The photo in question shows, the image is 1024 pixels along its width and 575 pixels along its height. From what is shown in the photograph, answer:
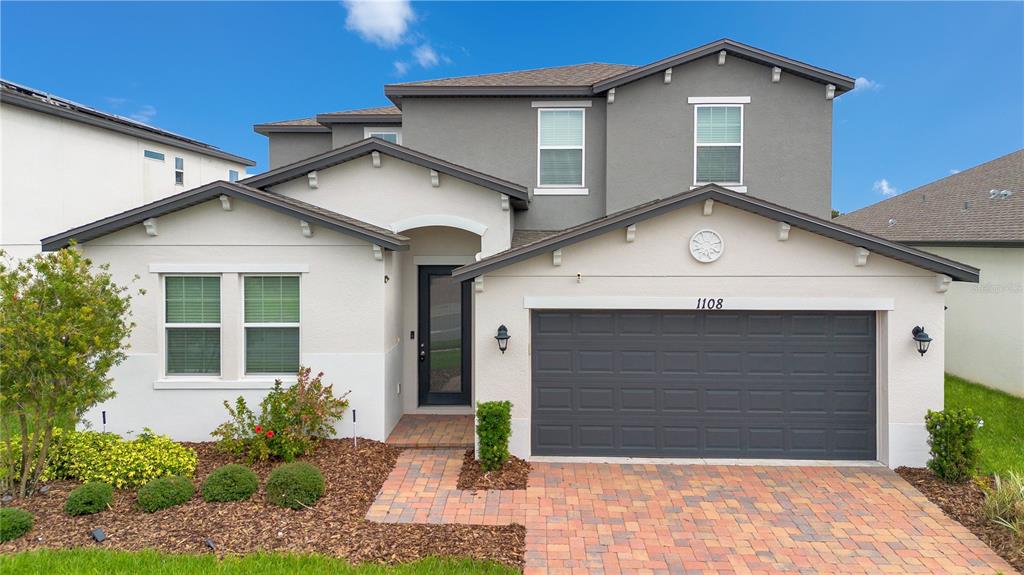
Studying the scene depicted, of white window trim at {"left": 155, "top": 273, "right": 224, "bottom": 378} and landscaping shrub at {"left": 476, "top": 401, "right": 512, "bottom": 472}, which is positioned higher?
white window trim at {"left": 155, "top": 273, "right": 224, "bottom": 378}

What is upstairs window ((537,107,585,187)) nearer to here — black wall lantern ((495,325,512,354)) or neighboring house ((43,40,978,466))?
neighboring house ((43,40,978,466))

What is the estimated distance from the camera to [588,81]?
12836mm

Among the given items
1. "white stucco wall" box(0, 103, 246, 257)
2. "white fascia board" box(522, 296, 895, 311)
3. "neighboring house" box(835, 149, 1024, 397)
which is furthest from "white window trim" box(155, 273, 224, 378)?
"neighboring house" box(835, 149, 1024, 397)

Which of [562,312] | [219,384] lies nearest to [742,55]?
[562,312]

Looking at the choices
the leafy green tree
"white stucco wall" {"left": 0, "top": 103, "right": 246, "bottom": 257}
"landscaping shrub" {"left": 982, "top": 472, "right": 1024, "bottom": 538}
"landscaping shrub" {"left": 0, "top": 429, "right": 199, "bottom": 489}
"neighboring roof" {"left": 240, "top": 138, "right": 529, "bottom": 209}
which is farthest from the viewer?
"white stucco wall" {"left": 0, "top": 103, "right": 246, "bottom": 257}

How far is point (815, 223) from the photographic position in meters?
8.13

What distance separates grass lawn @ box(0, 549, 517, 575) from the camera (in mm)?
5359

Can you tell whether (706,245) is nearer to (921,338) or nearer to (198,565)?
(921,338)

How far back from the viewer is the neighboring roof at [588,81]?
11.9 m

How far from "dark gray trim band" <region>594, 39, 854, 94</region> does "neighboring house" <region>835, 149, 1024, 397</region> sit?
19.4 ft

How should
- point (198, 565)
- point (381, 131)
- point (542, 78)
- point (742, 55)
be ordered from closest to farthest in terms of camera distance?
1. point (198, 565)
2. point (742, 55)
3. point (542, 78)
4. point (381, 131)

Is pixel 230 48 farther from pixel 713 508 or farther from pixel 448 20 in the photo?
pixel 713 508

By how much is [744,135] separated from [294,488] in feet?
35.6

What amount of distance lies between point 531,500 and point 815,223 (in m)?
5.55
